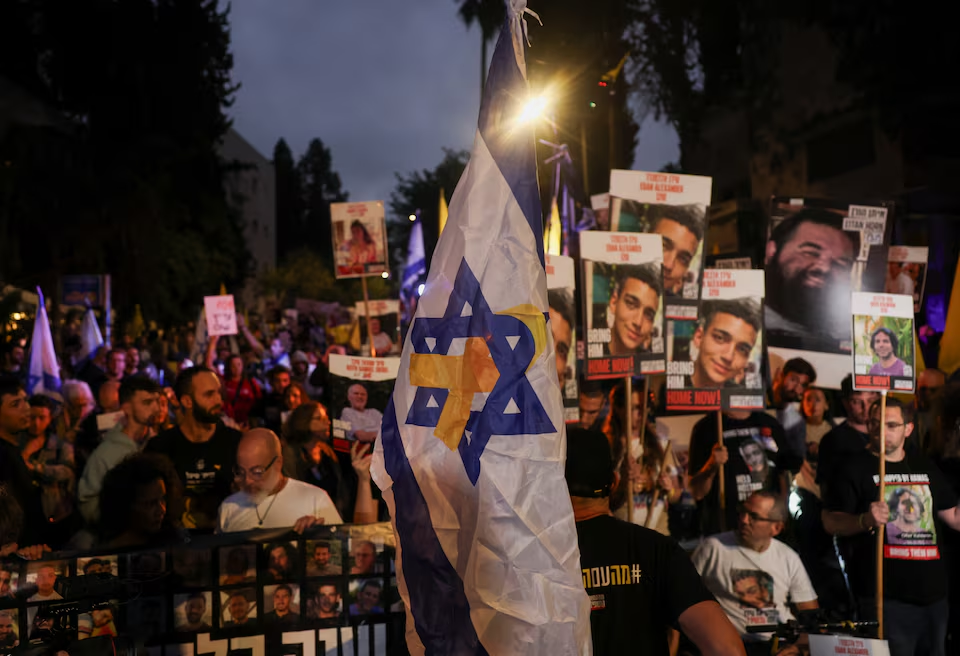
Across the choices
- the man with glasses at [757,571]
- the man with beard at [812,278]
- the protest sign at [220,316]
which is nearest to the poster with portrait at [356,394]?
the man with glasses at [757,571]

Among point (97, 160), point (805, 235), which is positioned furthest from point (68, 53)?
point (805, 235)

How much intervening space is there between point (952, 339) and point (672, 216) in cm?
363

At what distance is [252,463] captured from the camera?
5.12m

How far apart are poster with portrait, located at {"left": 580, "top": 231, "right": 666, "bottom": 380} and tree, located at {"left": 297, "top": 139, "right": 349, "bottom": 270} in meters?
104

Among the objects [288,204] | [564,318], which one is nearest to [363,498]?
[564,318]

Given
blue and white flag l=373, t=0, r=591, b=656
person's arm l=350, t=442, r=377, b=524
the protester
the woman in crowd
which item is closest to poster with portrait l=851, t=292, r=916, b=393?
person's arm l=350, t=442, r=377, b=524

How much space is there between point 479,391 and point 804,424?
5555mm

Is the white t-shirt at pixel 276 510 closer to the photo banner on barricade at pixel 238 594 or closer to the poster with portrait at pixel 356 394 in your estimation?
the photo banner on barricade at pixel 238 594

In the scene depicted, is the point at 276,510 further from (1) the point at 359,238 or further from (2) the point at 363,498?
(1) the point at 359,238

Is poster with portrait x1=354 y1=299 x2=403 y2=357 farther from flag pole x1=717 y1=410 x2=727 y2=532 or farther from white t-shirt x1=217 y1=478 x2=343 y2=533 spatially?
white t-shirt x1=217 y1=478 x2=343 y2=533

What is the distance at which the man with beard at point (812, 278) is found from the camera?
8.29 meters

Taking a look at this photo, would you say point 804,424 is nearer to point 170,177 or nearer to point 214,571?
point 214,571

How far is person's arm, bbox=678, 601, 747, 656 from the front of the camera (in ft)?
9.93

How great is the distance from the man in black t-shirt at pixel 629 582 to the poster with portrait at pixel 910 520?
2.74 m
